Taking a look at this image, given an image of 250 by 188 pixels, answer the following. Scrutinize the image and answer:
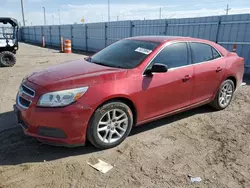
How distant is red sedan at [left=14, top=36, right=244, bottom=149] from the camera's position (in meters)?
2.91

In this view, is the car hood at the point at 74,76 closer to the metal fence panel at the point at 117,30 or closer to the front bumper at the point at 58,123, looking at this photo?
the front bumper at the point at 58,123

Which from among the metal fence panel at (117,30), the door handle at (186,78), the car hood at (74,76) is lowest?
the door handle at (186,78)

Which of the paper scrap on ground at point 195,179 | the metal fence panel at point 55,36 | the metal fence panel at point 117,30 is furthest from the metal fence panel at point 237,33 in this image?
the metal fence panel at point 55,36

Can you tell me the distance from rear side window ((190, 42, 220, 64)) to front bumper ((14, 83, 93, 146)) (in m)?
2.39

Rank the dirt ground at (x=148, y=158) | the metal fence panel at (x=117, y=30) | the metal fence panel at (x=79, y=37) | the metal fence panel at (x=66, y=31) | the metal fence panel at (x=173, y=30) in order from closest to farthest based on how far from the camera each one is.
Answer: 1. the dirt ground at (x=148, y=158)
2. the metal fence panel at (x=173, y=30)
3. the metal fence panel at (x=117, y=30)
4. the metal fence panel at (x=79, y=37)
5. the metal fence panel at (x=66, y=31)

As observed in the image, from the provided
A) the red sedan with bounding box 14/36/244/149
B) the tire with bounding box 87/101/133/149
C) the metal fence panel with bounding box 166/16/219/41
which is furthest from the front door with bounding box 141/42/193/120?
the metal fence panel with bounding box 166/16/219/41

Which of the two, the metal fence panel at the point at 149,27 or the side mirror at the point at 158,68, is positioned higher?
the metal fence panel at the point at 149,27

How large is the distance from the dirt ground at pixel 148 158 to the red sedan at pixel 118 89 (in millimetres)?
306

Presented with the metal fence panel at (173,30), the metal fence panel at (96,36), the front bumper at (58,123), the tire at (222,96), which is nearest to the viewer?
the front bumper at (58,123)

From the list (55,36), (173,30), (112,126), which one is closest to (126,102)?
A: (112,126)

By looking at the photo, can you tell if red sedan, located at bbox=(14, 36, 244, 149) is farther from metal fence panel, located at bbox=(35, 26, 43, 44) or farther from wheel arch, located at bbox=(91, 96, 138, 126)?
metal fence panel, located at bbox=(35, 26, 43, 44)

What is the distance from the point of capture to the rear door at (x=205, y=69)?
4.19 metres

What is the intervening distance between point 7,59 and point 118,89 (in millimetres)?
9039

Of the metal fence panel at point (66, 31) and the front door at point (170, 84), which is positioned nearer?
the front door at point (170, 84)
